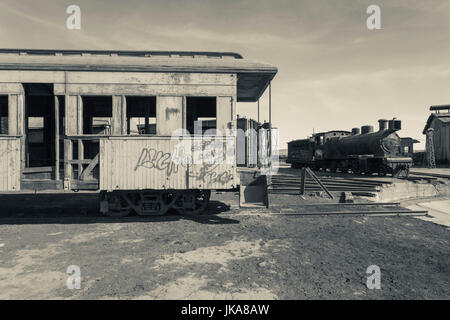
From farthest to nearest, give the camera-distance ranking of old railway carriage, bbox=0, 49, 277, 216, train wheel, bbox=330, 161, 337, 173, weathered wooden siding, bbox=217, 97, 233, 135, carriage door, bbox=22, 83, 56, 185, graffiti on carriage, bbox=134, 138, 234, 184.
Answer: train wheel, bbox=330, 161, 337, 173, carriage door, bbox=22, 83, 56, 185, weathered wooden siding, bbox=217, 97, 233, 135, graffiti on carriage, bbox=134, 138, 234, 184, old railway carriage, bbox=0, 49, 277, 216

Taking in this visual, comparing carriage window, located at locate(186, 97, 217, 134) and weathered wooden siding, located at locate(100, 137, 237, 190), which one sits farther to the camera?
carriage window, located at locate(186, 97, 217, 134)

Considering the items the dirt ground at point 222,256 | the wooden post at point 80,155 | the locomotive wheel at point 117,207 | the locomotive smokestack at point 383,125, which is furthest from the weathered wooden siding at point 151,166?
the locomotive smokestack at point 383,125

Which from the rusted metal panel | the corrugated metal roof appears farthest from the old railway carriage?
the corrugated metal roof

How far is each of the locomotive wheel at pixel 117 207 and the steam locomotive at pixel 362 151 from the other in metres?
17.6

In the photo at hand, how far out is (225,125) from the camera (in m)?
7.24

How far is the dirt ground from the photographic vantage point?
3.90 m

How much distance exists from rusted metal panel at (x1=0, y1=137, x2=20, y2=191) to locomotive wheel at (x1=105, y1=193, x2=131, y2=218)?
238 cm

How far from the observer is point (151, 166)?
6.86 metres

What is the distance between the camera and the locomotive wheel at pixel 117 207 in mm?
7519

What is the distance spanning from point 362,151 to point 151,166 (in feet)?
61.3

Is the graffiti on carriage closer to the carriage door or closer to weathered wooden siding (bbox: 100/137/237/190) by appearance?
weathered wooden siding (bbox: 100/137/237/190)

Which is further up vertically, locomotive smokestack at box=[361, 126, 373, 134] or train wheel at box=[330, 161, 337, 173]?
locomotive smokestack at box=[361, 126, 373, 134]

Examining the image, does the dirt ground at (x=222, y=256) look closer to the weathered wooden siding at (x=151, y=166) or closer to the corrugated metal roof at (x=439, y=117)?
the weathered wooden siding at (x=151, y=166)

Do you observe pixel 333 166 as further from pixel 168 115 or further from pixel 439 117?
pixel 439 117
